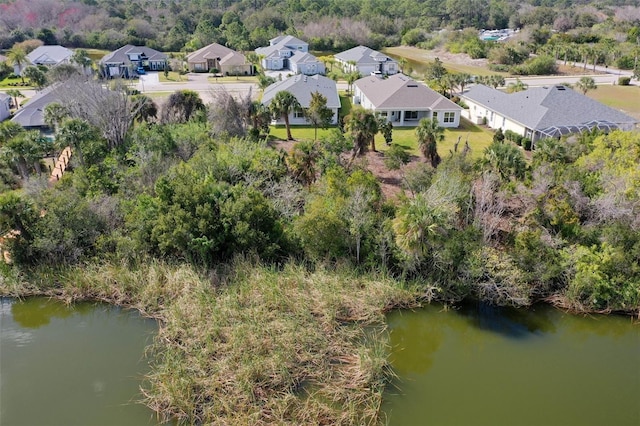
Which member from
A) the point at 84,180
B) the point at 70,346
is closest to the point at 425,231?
the point at 70,346

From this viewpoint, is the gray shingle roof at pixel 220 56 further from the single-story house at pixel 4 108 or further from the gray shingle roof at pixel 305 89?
the single-story house at pixel 4 108

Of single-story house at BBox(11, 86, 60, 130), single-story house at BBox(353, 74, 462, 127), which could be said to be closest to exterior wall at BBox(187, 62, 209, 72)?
single-story house at BBox(11, 86, 60, 130)

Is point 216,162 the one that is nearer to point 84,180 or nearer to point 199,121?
point 84,180

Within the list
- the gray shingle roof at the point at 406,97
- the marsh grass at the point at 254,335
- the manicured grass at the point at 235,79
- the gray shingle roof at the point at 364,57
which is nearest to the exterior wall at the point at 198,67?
the manicured grass at the point at 235,79

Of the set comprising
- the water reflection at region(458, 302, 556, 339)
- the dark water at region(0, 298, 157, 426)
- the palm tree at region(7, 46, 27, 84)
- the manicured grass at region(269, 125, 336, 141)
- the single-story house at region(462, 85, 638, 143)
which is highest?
the palm tree at region(7, 46, 27, 84)

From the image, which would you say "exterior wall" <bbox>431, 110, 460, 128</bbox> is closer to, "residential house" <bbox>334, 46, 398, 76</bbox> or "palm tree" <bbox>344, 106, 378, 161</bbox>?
"palm tree" <bbox>344, 106, 378, 161</bbox>

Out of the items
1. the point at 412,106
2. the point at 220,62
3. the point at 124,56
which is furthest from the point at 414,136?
the point at 124,56

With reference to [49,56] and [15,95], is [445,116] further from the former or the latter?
[49,56]
